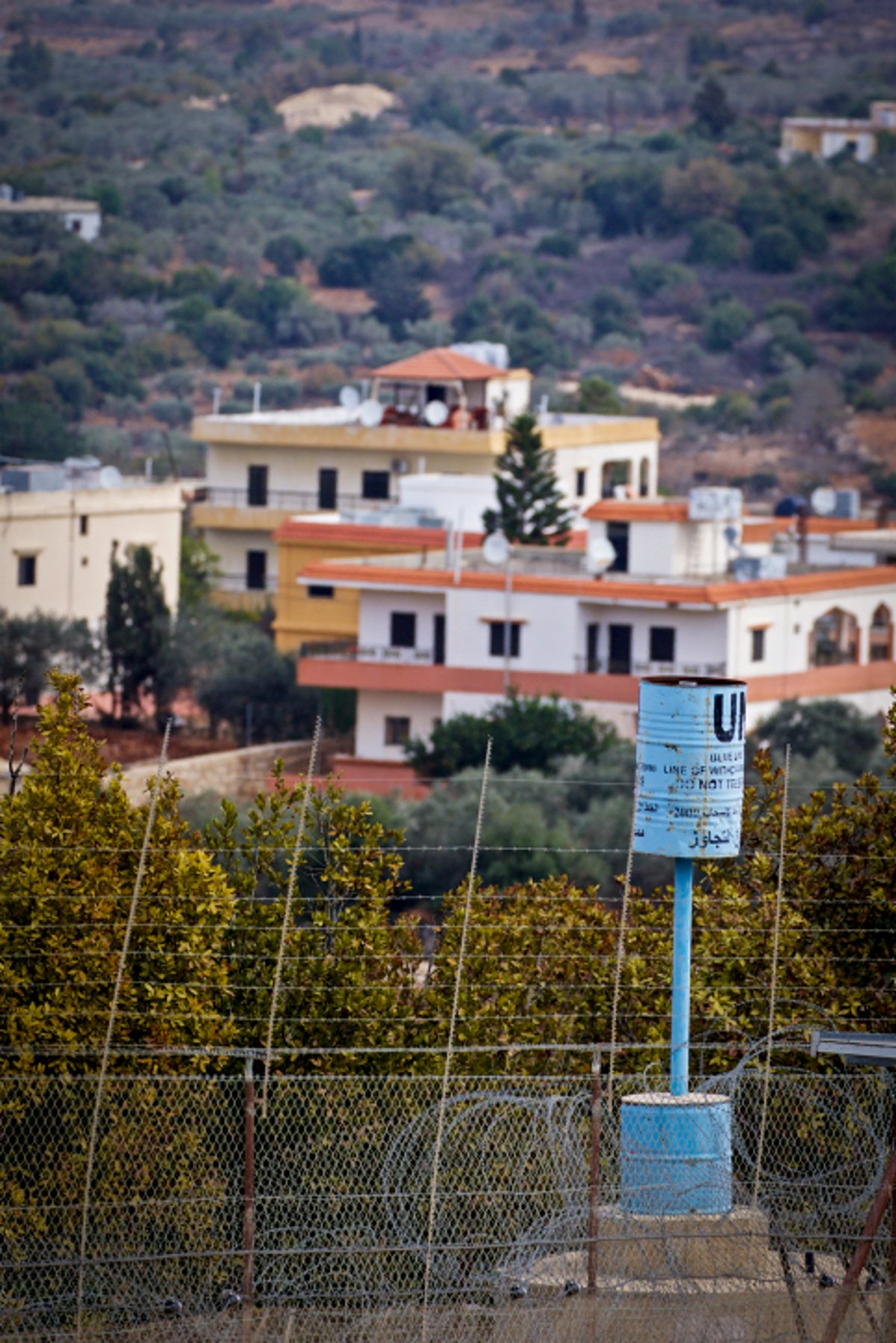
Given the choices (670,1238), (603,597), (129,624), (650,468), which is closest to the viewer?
(670,1238)

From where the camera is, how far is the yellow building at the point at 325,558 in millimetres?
45031

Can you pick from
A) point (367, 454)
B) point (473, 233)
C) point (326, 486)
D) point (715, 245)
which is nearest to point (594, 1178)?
point (367, 454)

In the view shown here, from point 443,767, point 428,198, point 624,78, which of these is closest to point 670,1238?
point 443,767

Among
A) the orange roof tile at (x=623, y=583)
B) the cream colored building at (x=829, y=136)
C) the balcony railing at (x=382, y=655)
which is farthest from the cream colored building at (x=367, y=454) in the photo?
the cream colored building at (x=829, y=136)

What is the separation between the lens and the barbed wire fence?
930cm

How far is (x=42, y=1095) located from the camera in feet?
32.3

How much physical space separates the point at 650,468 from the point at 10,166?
3005 inches

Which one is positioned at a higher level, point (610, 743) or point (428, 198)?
point (428, 198)

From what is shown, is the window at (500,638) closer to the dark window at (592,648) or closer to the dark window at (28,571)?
the dark window at (592,648)

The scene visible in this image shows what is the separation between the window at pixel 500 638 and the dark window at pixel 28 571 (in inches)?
352

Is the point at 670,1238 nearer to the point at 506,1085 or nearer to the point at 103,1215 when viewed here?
the point at 506,1085

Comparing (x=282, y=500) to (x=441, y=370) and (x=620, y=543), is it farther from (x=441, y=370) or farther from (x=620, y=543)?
(x=620, y=543)

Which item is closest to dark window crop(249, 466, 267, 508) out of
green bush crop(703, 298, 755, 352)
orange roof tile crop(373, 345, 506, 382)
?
orange roof tile crop(373, 345, 506, 382)

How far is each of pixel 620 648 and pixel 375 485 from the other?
18.0 m
